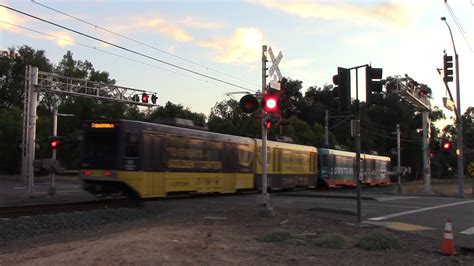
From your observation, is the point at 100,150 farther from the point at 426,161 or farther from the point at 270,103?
the point at 426,161

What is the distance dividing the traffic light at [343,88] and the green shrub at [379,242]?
14.3ft

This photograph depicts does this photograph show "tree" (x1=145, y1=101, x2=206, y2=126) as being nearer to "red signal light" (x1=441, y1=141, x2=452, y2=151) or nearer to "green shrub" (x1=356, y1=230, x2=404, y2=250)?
"red signal light" (x1=441, y1=141, x2=452, y2=151)

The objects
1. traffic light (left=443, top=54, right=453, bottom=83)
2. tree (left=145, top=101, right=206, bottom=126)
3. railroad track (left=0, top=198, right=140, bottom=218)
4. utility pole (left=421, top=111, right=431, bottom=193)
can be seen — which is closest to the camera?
railroad track (left=0, top=198, right=140, bottom=218)

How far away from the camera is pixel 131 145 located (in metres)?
21.3

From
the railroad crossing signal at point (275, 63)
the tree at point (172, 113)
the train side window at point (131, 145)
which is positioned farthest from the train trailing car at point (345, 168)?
the tree at point (172, 113)

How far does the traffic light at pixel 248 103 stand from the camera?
54.4ft

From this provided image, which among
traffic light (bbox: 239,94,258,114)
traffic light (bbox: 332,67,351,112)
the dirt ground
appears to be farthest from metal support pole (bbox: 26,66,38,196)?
traffic light (bbox: 332,67,351,112)

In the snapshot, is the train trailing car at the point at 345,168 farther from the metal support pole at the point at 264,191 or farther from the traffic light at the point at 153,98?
the metal support pole at the point at 264,191

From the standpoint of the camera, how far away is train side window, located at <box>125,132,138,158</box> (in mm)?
21156

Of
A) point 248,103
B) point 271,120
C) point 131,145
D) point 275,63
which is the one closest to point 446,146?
point 275,63

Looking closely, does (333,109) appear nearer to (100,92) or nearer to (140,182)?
(100,92)

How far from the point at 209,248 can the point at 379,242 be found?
334 centimetres

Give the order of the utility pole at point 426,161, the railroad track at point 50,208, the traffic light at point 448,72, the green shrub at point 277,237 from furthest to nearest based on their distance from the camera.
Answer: the utility pole at point 426,161 < the traffic light at point 448,72 < the railroad track at point 50,208 < the green shrub at point 277,237

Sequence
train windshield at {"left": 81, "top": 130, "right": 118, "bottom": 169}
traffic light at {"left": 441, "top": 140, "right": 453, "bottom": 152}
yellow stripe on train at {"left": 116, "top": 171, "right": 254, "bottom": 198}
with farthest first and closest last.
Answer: traffic light at {"left": 441, "top": 140, "right": 453, "bottom": 152} < yellow stripe on train at {"left": 116, "top": 171, "right": 254, "bottom": 198} < train windshield at {"left": 81, "top": 130, "right": 118, "bottom": 169}
